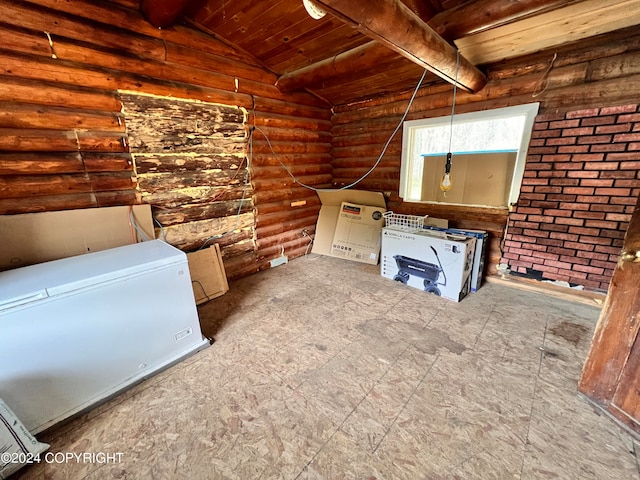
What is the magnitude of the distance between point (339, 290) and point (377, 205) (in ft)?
5.32

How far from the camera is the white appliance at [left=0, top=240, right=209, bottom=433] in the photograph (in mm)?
1354

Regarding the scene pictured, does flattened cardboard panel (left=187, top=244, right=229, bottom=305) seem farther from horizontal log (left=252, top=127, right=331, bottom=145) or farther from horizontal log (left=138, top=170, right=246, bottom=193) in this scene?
horizontal log (left=252, top=127, right=331, bottom=145)

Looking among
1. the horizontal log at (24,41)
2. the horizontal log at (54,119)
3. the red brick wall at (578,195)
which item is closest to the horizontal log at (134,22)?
the horizontal log at (24,41)

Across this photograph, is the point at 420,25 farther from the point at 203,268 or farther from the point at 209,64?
the point at 203,268

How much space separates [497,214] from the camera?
3021 millimetres

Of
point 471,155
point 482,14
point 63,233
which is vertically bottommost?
point 63,233

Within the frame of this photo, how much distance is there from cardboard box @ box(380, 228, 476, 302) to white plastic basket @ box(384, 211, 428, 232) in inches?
5.0

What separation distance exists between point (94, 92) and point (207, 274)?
6.20 ft

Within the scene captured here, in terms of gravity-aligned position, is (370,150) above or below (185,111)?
below

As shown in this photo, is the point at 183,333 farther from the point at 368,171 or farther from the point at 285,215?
the point at 368,171

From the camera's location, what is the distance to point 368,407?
158 centimetres

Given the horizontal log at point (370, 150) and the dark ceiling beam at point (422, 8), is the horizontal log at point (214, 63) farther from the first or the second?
the dark ceiling beam at point (422, 8)

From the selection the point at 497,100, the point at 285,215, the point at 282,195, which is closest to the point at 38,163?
the point at 282,195

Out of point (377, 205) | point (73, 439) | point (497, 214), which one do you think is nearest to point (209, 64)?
point (377, 205)
